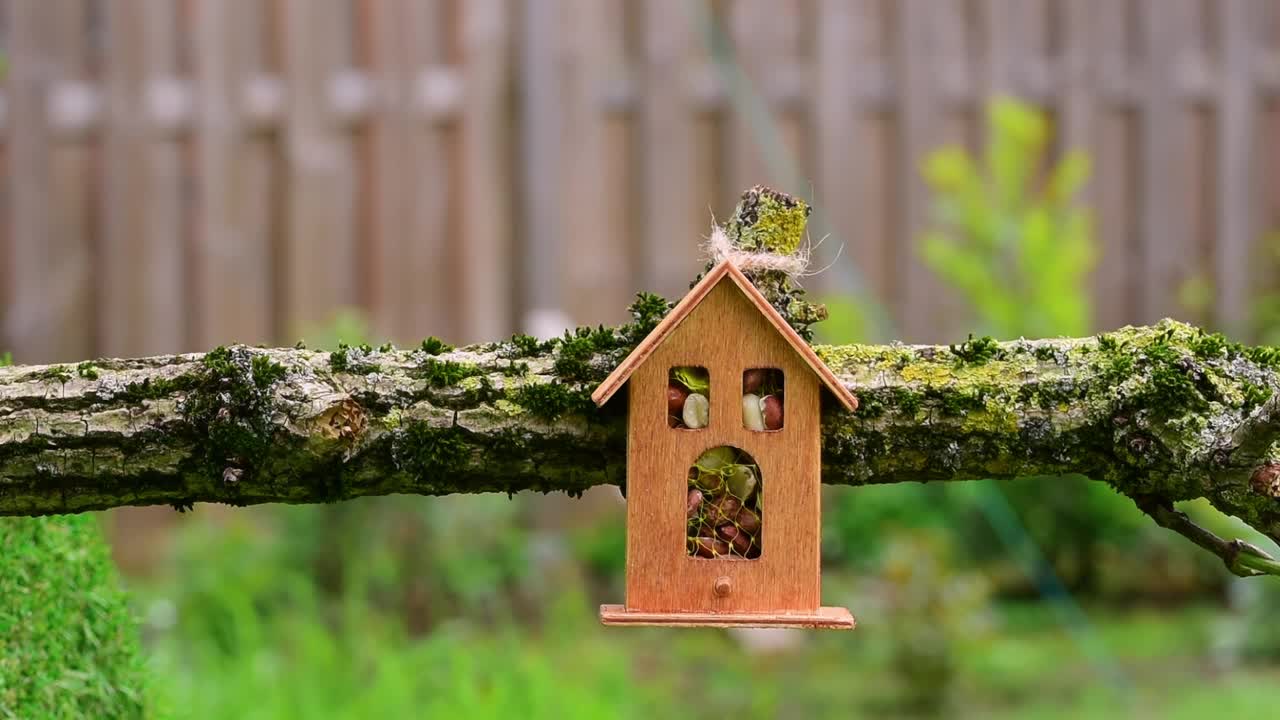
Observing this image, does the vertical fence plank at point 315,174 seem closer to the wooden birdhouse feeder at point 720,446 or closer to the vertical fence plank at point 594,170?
the vertical fence plank at point 594,170

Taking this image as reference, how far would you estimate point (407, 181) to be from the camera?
4473 millimetres

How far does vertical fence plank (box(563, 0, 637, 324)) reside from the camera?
452 cm

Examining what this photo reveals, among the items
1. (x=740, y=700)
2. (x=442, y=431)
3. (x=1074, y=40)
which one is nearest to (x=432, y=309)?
(x=740, y=700)

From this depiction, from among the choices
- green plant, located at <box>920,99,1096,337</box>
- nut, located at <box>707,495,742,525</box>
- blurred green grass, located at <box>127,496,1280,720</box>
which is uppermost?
green plant, located at <box>920,99,1096,337</box>

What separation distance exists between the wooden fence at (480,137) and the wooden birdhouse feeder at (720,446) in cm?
283

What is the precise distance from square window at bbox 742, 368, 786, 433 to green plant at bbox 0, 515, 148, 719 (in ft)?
2.74

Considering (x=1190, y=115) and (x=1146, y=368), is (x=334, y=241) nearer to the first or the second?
(x=1190, y=115)

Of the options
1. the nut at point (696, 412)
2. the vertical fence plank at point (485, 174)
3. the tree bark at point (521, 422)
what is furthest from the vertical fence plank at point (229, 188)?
the nut at point (696, 412)

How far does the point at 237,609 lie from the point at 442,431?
2.39 meters

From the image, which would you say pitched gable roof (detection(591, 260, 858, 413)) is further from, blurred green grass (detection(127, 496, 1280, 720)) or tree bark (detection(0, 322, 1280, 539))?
blurred green grass (detection(127, 496, 1280, 720))

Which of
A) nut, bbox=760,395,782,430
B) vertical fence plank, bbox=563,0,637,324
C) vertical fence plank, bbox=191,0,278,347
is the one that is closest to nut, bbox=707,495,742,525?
nut, bbox=760,395,782,430

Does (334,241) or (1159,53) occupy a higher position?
(1159,53)

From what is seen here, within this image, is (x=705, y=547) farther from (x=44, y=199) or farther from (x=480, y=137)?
(x=44, y=199)

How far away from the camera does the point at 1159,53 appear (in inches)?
189
